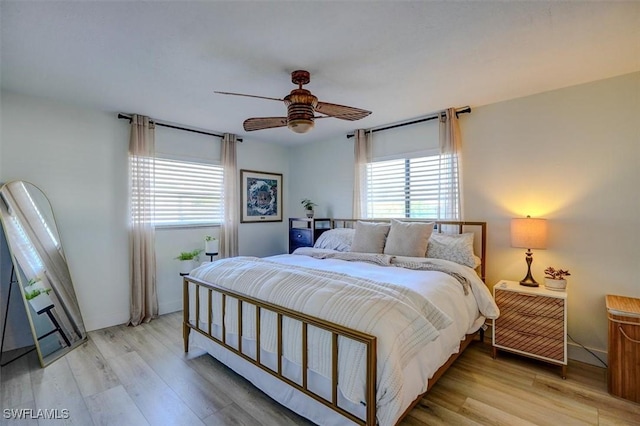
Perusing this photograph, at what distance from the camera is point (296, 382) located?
6.07 ft

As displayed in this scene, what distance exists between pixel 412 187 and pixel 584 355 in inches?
90.7

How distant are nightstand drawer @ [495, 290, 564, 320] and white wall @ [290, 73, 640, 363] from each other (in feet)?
1.66

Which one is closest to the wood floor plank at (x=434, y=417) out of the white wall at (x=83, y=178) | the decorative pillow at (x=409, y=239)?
the decorative pillow at (x=409, y=239)

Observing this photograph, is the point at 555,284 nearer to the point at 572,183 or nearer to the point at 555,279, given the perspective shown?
the point at 555,279

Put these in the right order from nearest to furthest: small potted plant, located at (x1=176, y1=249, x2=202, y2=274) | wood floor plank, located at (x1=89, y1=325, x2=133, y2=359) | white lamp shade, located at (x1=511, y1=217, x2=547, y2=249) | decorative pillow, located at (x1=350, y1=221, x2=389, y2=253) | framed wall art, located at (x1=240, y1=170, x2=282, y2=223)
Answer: white lamp shade, located at (x1=511, y1=217, x2=547, y2=249) → wood floor plank, located at (x1=89, y1=325, x2=133, y2=359) → decorative pillow, located at (x1=350, y1=221, x2=389, y2=253) → small potted plant, located at (x1=176, y1=249, x2=202, y2=274) → framed wall art, located at (x1=240, y1=170, x2=282, y2=223)

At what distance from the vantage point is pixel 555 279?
8.49 feet

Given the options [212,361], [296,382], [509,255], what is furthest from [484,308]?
[212,361]

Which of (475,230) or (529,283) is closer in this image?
(529,283)

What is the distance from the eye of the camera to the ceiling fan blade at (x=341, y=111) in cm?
235

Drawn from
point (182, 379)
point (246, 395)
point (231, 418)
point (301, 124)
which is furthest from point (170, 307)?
point (301, 124)

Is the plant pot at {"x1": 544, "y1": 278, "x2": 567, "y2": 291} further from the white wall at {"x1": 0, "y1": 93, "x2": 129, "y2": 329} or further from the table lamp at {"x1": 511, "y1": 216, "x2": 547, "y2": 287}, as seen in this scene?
the white wall at {"x1": 0, "y1": 93, "x2": 129, "y2": 329}

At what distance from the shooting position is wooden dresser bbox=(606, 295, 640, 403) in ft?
6.79

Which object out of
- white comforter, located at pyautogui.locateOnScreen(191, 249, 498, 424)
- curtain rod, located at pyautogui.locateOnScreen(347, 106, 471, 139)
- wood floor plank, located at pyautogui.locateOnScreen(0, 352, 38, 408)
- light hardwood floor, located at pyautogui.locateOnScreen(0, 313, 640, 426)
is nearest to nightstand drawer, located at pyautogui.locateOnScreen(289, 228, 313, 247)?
curtain rod, located at pyautogui.locateOnScreen(347, 106, 471, 139)

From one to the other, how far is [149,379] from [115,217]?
204 centimetres
